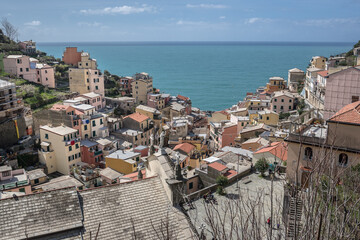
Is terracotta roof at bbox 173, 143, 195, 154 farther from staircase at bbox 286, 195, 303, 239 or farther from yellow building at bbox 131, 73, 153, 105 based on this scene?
staircase at bbox 286, 195, 303, 239

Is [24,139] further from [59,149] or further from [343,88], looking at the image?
[343,88]

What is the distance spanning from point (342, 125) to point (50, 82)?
5847 centimetres

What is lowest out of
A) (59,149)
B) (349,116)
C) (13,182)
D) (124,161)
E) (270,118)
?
(124,161)

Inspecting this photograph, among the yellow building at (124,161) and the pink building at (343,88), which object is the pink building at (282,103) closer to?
the pink building at (343,88)

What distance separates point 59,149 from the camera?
120 feet

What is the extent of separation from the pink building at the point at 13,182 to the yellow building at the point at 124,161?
8992 mm

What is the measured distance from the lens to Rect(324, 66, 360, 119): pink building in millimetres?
29922

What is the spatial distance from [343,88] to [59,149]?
30900 mm

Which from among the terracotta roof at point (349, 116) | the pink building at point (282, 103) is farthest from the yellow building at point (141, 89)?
the terracotta roof at point (349, 116)

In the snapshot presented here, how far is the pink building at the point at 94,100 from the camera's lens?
52.6 metres

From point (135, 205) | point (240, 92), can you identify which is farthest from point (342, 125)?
point (240, 92)

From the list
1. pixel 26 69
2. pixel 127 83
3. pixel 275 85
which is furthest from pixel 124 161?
pixel 275 85

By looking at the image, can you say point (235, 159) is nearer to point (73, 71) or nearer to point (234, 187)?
point (234, 187)

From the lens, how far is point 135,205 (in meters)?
10.4
